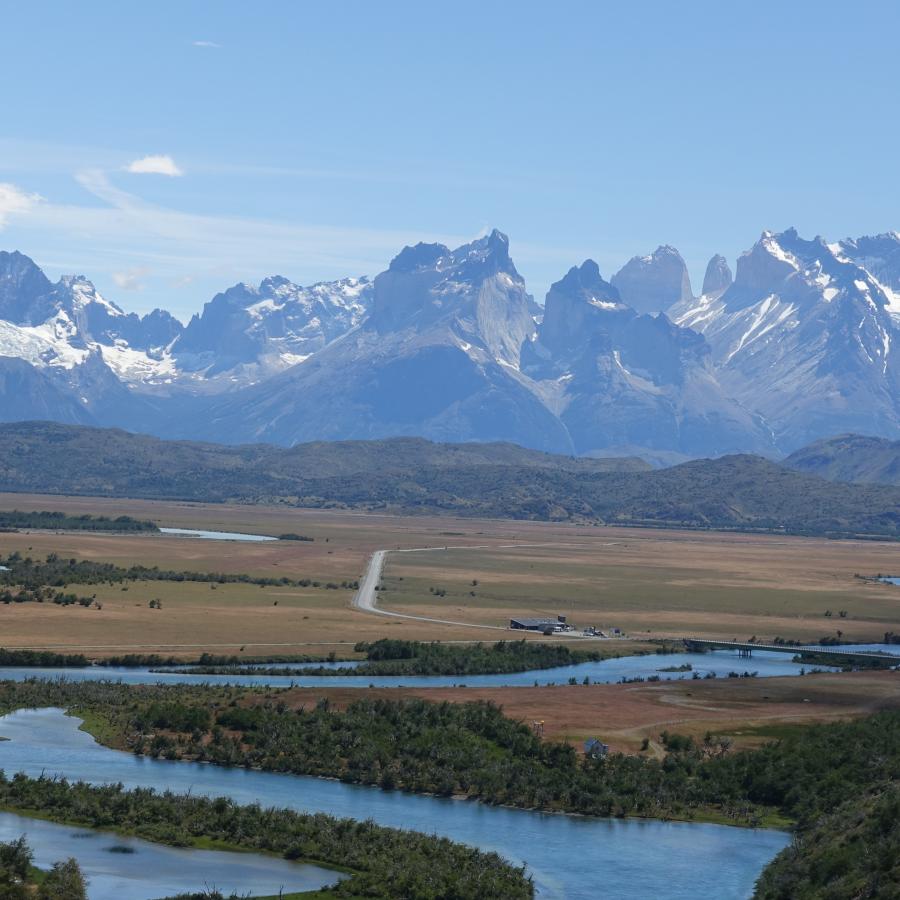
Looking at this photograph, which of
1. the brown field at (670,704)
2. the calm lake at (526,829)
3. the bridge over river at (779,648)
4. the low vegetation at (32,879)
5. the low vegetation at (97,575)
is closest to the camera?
the low vegetation at (32,879)

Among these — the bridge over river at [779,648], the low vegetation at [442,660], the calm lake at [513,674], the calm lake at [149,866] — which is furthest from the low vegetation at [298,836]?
the bridge over river at [779,648]

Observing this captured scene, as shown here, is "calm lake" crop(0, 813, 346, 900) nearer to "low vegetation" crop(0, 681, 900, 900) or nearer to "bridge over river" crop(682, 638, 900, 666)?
"low vegetation" crop(0, 681, 900, 900)

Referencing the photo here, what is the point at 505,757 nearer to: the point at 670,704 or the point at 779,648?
the point at 670,704

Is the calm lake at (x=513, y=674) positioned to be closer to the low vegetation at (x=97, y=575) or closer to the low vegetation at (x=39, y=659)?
the low vegetation at (x=39, y=659)

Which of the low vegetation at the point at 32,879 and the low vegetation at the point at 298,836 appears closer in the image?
the low vegetation at the point at 32,879

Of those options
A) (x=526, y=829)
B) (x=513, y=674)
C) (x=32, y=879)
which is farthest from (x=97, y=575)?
(x=32, y=879)

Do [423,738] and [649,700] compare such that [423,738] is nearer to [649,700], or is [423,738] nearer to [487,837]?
[487,837]
